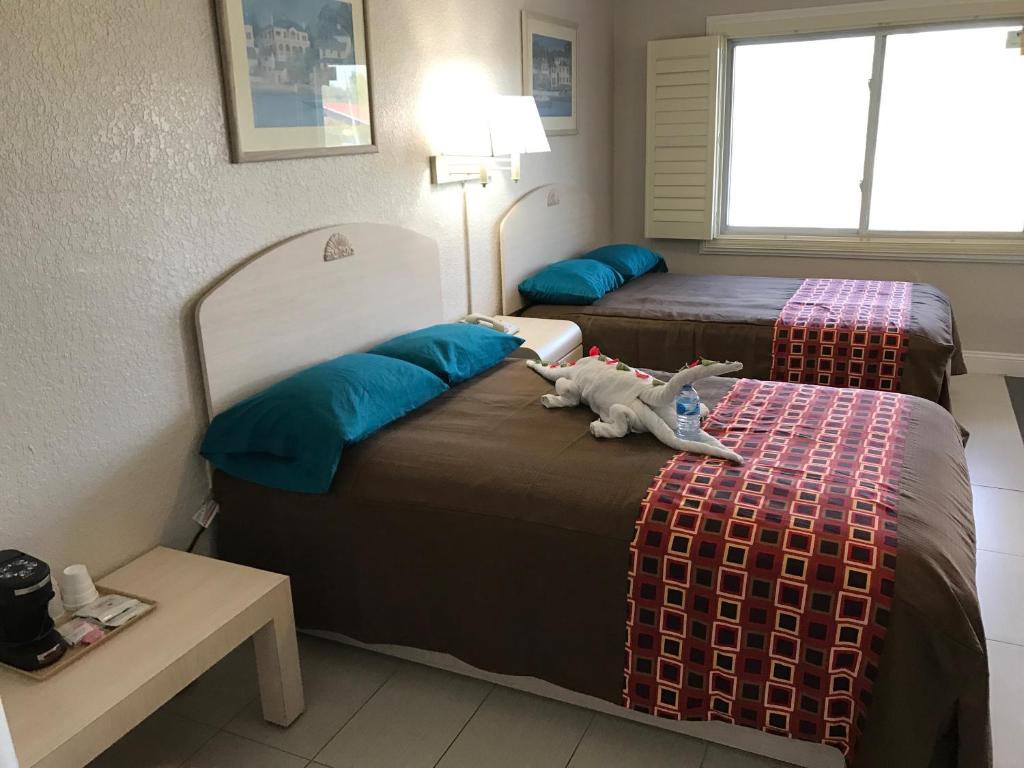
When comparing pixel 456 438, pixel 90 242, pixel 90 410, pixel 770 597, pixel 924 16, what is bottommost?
pixel 770 597

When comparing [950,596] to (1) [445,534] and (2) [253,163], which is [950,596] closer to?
(1) [445,534]

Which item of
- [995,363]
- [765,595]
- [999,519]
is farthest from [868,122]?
[765,595]

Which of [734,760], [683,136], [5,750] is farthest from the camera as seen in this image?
[683,136]

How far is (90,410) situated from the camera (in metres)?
1.86

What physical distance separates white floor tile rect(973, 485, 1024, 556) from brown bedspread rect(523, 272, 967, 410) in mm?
411

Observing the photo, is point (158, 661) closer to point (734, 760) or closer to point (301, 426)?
point (301, 426)

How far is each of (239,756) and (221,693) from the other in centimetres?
24

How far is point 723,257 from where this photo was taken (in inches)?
191

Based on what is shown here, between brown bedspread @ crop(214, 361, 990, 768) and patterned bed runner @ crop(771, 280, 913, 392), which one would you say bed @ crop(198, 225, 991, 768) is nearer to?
brown bedspread @ crop(214, 361, 990, 768)

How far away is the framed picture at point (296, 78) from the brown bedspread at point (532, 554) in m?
0.89

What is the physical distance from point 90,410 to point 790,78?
4.12 metres

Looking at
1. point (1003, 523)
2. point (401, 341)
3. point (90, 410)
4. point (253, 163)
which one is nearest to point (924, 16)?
point (1003, 523)

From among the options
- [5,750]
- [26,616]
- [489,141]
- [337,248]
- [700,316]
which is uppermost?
[489,141]

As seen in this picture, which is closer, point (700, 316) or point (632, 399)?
point (632, 399)
